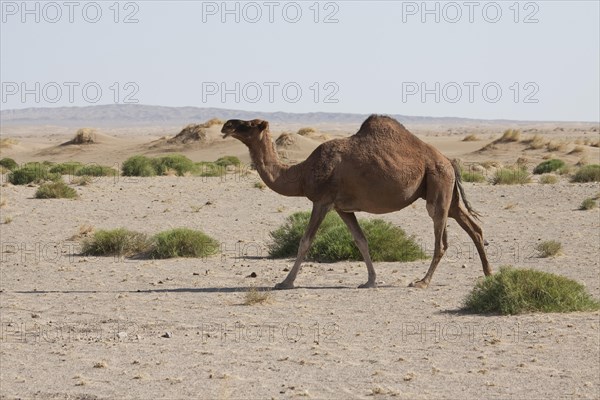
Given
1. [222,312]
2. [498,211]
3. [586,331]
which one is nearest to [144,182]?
[498,211]

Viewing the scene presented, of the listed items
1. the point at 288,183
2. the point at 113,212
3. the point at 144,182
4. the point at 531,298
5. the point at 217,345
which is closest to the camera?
the point at 217,345

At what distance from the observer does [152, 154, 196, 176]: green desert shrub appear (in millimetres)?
38531

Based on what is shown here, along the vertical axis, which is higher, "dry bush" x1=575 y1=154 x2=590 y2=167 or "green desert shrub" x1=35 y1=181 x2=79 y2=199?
"dry bush" x1=575 y1=154 x2=590 y2=167

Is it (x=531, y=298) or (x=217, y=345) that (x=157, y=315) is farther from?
(x=531, y=298)

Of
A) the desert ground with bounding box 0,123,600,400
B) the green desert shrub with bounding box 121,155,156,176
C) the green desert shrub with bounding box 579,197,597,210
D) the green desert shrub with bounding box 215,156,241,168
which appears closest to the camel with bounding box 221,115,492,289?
the desert ground with bounding box 0,123,600,400

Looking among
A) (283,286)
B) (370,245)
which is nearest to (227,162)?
(370,245)

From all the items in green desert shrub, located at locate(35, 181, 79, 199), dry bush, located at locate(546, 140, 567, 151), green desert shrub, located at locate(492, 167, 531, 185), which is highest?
dry bush, located at locate(546, 140, 567, 151)

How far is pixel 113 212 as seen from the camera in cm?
2475

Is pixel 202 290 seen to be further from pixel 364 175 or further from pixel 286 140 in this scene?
pixel 286 140

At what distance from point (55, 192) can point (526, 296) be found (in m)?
16.6

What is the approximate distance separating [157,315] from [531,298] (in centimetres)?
424

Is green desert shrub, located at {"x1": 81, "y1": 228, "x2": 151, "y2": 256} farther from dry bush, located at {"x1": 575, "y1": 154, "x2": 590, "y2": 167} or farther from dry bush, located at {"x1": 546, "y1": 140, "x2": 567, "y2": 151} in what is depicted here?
dry bush, located at {"x1": 546, "y1": 140, "x2": 567, "y2": 151}

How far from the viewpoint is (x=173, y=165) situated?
129 ft

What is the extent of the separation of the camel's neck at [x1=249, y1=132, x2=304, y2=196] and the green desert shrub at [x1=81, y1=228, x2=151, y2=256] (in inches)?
187
